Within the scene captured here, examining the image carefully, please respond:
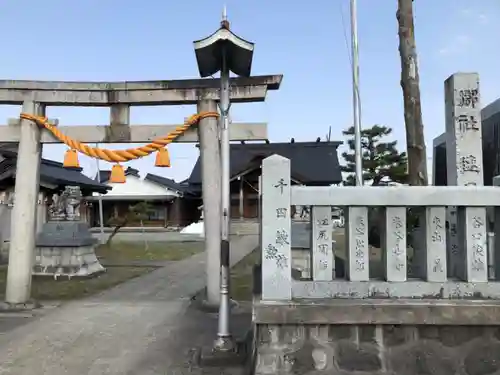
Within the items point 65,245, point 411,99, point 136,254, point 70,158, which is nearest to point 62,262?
point 65,245

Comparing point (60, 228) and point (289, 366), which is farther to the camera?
point (60, 228)

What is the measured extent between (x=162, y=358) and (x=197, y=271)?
8.39 meters

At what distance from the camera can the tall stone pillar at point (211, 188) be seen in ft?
24.9

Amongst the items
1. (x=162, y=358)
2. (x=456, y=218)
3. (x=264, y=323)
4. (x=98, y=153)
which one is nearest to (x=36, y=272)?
(x=98, y=153)

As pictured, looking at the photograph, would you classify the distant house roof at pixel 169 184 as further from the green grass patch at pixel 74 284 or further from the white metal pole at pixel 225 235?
the white metal pole at pixel 225 235

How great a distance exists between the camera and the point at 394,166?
87.9ft

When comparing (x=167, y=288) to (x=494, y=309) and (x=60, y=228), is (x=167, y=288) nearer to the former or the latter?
(x=60, y=228)

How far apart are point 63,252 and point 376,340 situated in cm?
1078

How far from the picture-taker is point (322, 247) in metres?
3.86

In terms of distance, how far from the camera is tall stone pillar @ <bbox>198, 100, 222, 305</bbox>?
7.59m

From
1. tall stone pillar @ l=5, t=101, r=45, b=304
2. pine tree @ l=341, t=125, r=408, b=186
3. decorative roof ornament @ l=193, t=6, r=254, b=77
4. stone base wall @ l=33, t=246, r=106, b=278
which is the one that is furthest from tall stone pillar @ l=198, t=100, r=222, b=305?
pine tree @ l=341, t=125, r=408, b=186

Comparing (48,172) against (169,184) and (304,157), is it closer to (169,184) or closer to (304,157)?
(304,157)

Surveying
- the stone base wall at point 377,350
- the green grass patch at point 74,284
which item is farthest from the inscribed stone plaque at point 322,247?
the green grass patch at point 74,284

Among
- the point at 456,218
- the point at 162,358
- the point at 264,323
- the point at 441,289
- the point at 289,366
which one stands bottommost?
the point at 162,358
